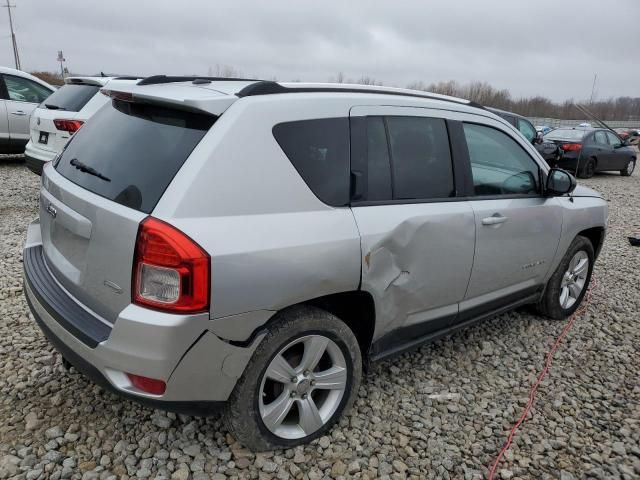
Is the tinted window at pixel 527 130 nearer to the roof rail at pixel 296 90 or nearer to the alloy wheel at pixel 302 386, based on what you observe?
the roof rail at pixel 296 90

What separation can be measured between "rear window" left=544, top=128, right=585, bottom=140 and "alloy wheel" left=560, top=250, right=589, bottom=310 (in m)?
11.7

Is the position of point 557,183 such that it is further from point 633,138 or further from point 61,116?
point 633,138

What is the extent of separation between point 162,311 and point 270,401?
812 millimetres

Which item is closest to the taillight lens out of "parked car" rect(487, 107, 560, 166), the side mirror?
the side mirror

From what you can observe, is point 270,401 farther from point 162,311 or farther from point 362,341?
point 162,311

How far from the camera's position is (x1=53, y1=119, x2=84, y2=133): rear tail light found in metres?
6.49

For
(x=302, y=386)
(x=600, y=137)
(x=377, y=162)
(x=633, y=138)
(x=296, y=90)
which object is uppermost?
(x=296, y=90)

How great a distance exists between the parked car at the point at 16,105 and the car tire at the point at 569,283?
9.25 m

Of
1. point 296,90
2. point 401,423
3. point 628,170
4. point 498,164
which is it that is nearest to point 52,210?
point 296,90

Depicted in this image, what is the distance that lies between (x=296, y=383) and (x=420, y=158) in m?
1.40

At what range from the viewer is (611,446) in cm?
277

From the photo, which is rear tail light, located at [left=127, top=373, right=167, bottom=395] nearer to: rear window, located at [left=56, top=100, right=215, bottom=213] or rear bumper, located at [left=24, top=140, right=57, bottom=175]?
rear window, located at [left=56, top=100, right=215, bottom=213]

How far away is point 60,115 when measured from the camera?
21.8ft

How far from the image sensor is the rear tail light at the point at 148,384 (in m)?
2.01
